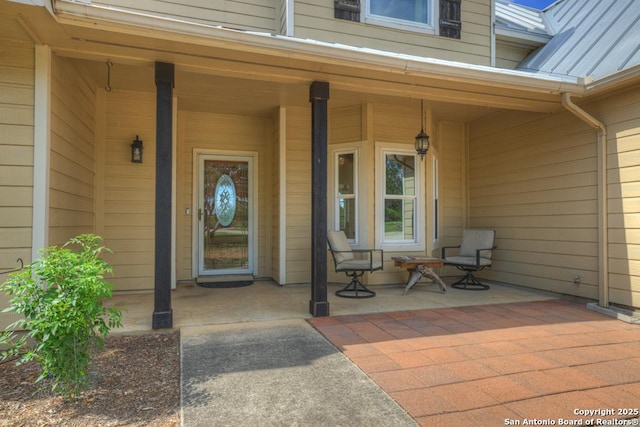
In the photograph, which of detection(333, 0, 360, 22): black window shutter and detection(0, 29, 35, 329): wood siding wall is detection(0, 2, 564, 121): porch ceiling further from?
detection(333, 0, 360, 22): black window shutter

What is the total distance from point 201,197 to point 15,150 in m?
2.79

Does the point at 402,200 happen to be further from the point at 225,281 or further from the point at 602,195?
the point at 225,281

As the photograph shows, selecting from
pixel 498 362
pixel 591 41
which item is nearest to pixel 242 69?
pixel 498 362

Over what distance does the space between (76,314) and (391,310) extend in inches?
115

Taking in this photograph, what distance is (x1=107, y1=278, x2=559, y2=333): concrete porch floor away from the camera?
3.80 m

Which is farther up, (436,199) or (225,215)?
(436,199)

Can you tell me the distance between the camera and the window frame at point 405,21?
4898 millimetres

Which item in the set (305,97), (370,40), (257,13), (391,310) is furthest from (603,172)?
(257,13)

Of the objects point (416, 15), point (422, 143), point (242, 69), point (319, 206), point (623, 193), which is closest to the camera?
point (242, 69)

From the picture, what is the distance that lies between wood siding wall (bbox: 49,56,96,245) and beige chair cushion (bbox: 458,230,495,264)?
4962 millimetres

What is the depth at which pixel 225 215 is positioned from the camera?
5.93 meters

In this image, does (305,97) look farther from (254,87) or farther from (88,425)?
(88,425)

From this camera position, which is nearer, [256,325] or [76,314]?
[76,314]

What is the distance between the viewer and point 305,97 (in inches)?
203
